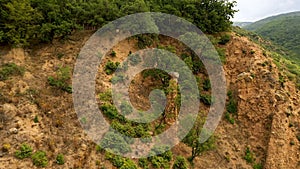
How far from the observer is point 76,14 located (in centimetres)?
3453

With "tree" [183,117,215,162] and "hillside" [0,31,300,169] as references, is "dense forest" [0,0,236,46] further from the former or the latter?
"tree" [183,117,215,162]

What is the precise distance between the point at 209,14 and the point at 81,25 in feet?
58.1

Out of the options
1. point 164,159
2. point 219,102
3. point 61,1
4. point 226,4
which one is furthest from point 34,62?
point 226,4

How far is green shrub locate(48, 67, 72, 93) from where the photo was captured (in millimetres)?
28984

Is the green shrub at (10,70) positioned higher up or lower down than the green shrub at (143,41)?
lower down

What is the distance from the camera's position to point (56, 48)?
3319cm

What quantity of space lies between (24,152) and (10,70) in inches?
357

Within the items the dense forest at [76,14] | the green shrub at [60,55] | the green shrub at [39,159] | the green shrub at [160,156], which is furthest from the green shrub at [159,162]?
the dense forest at [76,14]

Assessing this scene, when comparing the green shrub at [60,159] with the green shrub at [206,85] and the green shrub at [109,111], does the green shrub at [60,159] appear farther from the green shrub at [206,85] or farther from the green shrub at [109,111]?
the green shrub at [206,85]

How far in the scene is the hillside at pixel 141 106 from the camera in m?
24.7

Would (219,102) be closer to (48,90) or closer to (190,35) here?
(190,35)

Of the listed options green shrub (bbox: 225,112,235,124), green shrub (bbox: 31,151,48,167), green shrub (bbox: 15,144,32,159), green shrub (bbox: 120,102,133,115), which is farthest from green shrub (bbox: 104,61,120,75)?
green shrub (bbox: 225,112,235,124)

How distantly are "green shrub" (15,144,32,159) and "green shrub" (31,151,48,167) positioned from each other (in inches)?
18.1

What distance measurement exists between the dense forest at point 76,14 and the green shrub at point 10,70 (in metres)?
2.85
